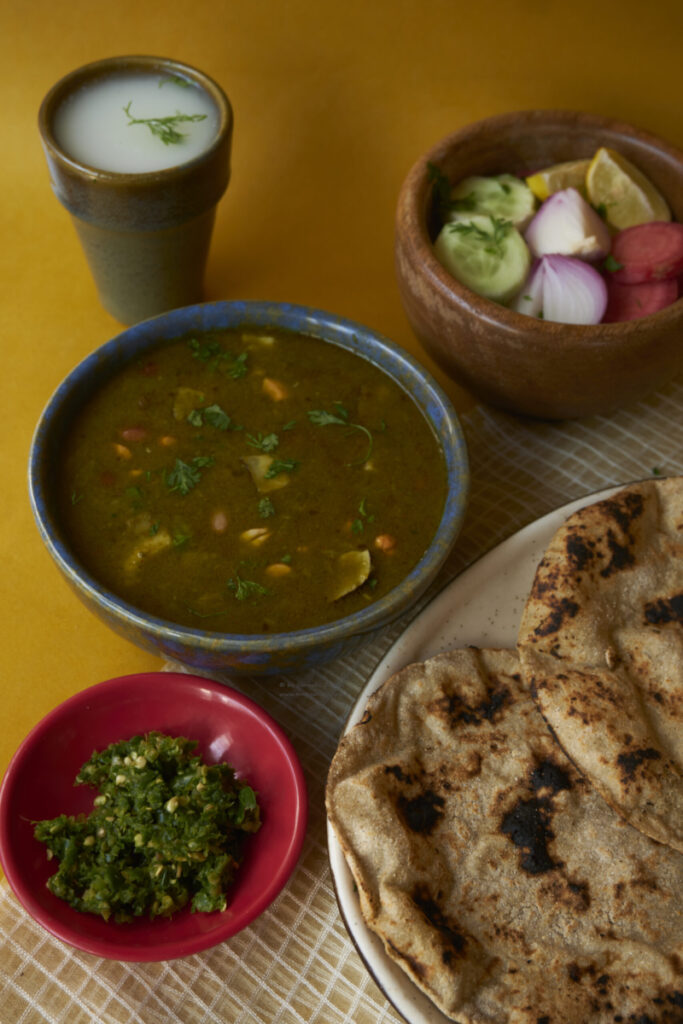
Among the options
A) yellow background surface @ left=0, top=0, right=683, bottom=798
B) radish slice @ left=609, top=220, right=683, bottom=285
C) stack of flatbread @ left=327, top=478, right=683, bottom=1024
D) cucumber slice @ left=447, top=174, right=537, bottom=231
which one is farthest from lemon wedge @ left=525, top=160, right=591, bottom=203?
stack of flatbread @ left=327, top=478, right=683, bottom=1024

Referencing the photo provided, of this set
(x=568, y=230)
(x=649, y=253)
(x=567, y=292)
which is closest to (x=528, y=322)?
(x=567, y=292)

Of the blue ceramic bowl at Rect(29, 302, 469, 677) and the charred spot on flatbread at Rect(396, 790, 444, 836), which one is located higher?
the blue ceramic bowl at Rect(29, 302, 469, 677)

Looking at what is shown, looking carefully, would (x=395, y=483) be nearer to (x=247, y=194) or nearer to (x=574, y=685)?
(x=574, y=685)

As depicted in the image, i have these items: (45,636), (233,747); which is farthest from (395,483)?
(45,636)

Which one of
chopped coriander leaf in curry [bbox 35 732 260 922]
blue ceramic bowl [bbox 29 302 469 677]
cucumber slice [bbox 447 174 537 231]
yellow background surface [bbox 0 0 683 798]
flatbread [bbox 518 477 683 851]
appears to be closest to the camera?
flatbread [bbox 518 477 683 851]

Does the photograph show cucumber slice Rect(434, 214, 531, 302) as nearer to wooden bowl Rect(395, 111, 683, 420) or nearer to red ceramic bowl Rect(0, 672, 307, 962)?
wooden bowl Rect(395, 111, 683, 420)

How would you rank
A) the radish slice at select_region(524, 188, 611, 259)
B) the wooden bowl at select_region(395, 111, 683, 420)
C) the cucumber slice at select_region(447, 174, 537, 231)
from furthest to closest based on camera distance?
1. the cucumber slice at select_region(447, 174, 537, 231)
2. the radish slice at select_region(524, 188, 611, 259)
3. the wooden bowl at select_region(395, 111, 683, 420)

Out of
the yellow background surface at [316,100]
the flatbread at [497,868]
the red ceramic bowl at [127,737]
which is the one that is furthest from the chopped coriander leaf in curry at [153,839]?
the yellow background surface at [316,100]
